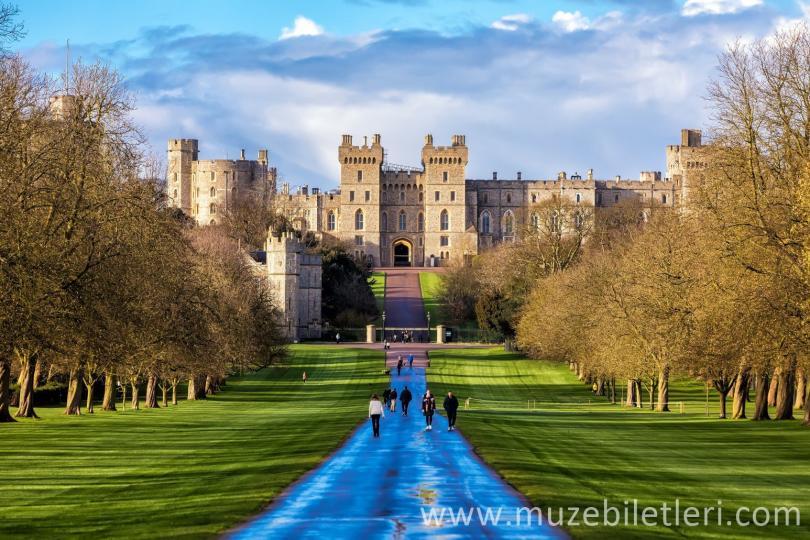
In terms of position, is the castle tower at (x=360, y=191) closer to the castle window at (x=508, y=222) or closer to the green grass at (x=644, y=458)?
the castle window at (x=508, y=222)

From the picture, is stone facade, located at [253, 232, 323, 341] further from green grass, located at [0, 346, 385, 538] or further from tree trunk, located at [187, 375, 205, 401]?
green grass, located at [0, 346, 385, 538]

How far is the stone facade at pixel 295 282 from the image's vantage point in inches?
3629

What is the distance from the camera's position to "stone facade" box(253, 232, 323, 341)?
9219 cm

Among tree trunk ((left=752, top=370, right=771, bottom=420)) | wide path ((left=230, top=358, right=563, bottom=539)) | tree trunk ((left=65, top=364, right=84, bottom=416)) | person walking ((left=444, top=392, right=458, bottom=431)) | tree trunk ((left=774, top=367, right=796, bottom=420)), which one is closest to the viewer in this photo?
wide path ((left=230, top=358, right=563, bottom=539))

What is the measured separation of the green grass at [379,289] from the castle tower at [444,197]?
1588cm

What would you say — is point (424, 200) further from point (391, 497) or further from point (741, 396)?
point (391, 497)

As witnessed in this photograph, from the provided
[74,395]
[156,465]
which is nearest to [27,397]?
[74,395]

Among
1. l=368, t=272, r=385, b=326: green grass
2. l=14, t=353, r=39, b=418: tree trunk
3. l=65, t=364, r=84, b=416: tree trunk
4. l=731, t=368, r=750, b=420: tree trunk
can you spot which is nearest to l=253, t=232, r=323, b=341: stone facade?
l=368, t=272, r=385, b=326: green grass

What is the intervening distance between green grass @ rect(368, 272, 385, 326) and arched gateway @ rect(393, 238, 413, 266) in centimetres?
1519

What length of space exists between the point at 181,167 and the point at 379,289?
53415 millimetres

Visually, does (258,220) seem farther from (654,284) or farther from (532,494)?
(532,494)

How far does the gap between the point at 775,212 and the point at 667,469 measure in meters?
10.00

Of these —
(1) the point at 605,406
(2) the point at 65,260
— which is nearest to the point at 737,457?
(2) the point at 65,260

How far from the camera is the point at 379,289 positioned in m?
117
